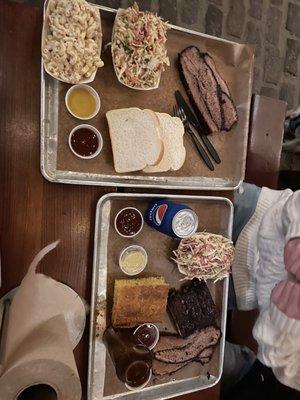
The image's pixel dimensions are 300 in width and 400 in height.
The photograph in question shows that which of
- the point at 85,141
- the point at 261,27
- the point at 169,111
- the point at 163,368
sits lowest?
the point at 163,368

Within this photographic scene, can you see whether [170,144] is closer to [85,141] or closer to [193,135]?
[193,135]

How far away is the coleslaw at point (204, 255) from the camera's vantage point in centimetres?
163

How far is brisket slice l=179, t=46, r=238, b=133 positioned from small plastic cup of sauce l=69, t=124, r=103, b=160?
0.47 meters

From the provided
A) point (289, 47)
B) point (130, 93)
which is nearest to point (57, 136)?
point (130, 93)

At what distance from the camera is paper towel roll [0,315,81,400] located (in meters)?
0.93

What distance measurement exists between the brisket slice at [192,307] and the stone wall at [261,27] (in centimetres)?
195

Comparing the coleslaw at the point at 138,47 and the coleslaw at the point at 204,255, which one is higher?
the coleslaw at the point at 138,47

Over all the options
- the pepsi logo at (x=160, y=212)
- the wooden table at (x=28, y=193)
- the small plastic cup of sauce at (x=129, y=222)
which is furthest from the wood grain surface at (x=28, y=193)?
the pepsi logo at (x=160, y=212)

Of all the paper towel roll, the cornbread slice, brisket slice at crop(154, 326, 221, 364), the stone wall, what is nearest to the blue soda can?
the cornbread slice

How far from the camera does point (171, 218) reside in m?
1.53

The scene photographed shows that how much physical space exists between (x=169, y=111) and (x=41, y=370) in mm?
1093

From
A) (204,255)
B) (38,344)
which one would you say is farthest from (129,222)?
(38,344)

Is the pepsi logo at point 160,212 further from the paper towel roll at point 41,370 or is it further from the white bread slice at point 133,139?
the paper towel roll at point 41,370

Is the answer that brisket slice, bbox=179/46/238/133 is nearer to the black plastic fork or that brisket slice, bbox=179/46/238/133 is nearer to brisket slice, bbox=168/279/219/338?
the black plastic fork
